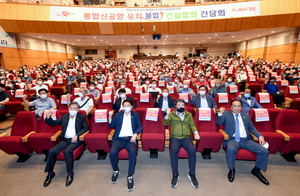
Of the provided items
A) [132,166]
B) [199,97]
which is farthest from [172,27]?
[132,166]

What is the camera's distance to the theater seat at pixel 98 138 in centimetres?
262

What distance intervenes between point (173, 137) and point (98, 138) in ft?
4.29

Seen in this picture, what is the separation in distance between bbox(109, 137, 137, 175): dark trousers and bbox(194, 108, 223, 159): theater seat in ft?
3.68

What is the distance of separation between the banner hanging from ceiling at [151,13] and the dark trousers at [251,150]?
41.2ft

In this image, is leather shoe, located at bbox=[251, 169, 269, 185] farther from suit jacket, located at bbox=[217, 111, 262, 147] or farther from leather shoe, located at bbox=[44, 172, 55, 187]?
leather shoe, located at bbox=[44, 172, 55, 187]

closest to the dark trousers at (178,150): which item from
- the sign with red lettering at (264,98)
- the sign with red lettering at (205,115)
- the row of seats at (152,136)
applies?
the row of seats at (152,136)

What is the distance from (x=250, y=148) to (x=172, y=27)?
42.6ft

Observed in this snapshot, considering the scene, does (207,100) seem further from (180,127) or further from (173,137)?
(173,137)

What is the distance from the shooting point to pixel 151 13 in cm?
1283

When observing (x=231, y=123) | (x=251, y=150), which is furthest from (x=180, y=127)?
(x=251, y=150)

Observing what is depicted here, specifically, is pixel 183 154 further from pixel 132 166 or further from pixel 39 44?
pixel 39 44

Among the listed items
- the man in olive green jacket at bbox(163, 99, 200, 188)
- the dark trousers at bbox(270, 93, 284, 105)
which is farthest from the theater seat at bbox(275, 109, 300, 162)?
the dark trousers at bbox(270, 93, 284, 105)

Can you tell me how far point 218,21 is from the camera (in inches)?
487

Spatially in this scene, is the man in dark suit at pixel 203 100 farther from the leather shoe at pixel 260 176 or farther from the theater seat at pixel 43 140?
the theater seat at pixel 43 140
